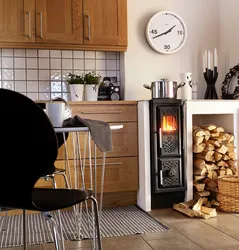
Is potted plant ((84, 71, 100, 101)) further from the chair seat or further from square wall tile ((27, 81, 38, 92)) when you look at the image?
the chair seat

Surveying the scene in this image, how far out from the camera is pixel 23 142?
1.35 metres

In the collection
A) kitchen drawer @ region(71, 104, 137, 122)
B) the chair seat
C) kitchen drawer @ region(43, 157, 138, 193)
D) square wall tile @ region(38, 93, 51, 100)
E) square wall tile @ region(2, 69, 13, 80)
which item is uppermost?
square wall tile @ region(2, 69, 13, 80)

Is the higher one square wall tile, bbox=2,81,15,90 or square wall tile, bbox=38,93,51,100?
square wall tile, bbox=2,81,15,90

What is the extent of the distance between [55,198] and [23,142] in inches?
14.4

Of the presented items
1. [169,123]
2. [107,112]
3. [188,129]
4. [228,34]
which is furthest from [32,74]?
[228,34]

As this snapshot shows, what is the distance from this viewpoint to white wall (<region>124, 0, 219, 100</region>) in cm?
399

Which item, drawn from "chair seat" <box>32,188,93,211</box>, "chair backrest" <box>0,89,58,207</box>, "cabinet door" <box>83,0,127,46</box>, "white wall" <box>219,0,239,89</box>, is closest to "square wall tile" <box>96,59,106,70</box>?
"cabinet door" <box>83,0,127,46</box>

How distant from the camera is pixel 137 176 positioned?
3545 mm

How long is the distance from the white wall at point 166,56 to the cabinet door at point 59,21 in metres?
0.60

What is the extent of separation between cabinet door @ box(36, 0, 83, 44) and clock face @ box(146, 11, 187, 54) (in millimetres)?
761

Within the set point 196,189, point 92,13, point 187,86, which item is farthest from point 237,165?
point 92,13

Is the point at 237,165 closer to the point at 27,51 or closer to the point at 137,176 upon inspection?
the point at 137,176

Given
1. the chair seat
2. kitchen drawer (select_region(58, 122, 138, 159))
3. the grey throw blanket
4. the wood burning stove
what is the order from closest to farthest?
the chair seat < the grey throw blanket < the wood burning stove < kitchen drawer (select_region(58, 122, 138, 159))

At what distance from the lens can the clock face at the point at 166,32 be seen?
3994 millimetres
